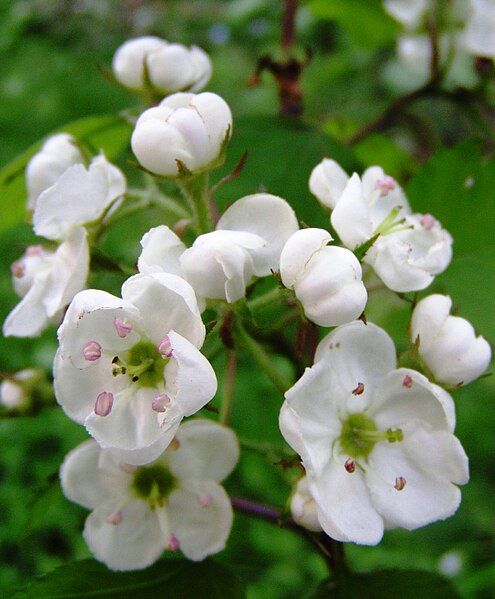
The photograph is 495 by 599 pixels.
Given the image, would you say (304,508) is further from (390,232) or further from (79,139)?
(79,139)

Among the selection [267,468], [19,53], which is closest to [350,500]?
[267,468]

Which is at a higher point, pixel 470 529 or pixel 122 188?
pixel 122 188

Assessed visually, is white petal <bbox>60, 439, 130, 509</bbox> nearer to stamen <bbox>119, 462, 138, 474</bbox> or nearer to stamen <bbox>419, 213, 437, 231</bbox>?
stamen <bbox>119, 462, 138, 474</bbox>

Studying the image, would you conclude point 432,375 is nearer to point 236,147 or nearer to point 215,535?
point 215,535

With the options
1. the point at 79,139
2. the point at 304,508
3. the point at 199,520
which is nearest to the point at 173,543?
the point at 199,520

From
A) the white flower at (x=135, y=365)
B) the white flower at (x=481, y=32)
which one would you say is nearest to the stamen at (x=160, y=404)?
the white flower at (x=135, y=365)

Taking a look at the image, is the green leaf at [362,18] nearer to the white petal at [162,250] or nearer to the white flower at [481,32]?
the white flower at [481,32]
